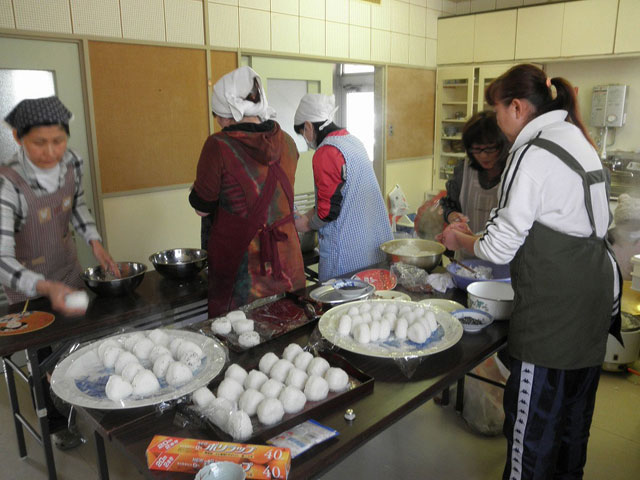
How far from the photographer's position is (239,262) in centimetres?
187

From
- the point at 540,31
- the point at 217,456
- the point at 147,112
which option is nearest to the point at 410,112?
the point at 540,31

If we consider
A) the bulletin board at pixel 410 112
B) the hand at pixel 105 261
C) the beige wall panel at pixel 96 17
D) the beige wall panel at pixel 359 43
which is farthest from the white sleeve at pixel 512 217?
the bulletin board at pixel 410 112

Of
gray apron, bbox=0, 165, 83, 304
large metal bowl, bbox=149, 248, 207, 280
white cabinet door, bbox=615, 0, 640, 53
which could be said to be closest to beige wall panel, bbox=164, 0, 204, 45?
gray apron, bbox=0, 165, 83, 304

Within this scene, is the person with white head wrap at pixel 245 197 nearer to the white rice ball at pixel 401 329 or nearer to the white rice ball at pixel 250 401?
the white rice ball at pixel 401 329

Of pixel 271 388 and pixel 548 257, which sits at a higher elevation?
pixel 548 257

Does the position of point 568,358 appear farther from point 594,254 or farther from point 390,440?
point 390,440

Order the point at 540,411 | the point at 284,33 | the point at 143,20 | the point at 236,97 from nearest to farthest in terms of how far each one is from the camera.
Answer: the point at 540,411 < the point at 236,97 < the point at 143,20 < the point at 284,33

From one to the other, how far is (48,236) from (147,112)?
4.73ft

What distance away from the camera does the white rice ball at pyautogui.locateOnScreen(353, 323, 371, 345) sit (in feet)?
4.27

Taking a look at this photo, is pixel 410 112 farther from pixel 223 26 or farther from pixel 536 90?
pixel 536 90

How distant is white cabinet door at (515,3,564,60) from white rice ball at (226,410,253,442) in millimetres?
4456

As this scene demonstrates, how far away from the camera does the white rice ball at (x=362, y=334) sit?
1.30 meters

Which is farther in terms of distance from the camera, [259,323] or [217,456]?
[259,323]

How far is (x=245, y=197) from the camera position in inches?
70.4
